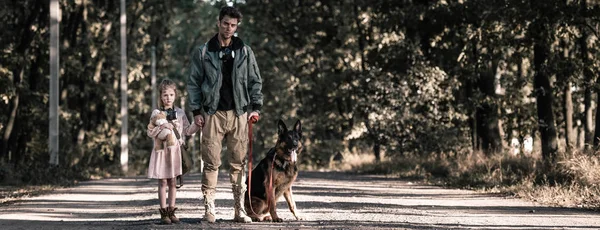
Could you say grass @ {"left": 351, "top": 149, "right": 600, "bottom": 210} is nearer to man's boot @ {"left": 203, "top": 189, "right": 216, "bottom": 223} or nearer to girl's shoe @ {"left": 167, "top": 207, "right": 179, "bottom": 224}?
man's boot @ {"left": 203, "top": 189, "right": 216, "bottom": 223}

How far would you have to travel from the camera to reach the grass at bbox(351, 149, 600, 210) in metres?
16.1

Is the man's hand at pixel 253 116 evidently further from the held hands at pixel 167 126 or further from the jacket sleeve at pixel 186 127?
the held hands at pixel 167 126

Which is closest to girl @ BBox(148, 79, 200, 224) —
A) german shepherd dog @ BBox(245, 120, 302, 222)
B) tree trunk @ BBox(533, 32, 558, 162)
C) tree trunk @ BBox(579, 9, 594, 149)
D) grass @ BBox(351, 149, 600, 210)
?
german shepherd dog @ BBox(245, 120, 302, 222)

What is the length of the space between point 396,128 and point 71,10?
41.1 feet

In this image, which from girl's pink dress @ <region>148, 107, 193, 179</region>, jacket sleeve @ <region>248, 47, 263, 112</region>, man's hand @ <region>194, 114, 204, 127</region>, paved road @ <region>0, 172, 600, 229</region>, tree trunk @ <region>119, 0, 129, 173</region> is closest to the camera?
man's hand @ <region>194, 114, 204, 127</region>

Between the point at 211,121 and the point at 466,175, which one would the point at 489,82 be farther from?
the point at 211,121

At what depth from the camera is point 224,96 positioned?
1170 centimetres

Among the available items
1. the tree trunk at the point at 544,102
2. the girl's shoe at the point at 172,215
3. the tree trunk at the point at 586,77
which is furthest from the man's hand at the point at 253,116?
the tree trunk at the point at 544,102

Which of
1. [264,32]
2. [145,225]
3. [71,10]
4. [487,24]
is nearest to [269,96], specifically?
[264,32]

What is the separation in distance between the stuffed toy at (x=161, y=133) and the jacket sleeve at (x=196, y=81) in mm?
484

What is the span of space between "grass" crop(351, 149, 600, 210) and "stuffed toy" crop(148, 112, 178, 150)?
5.80 meters

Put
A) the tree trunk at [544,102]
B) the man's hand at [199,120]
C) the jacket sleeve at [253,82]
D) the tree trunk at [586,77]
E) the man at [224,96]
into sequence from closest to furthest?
the man at [224,96] < the man's hand at [199,120] < the jacket sleeve at [253,82] < the tree trunk at [586,77] < the tree trunk at [544,102]

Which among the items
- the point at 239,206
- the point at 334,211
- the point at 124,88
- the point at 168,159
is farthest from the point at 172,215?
the point at 124,88

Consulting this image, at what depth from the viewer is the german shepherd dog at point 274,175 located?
1195 cm
